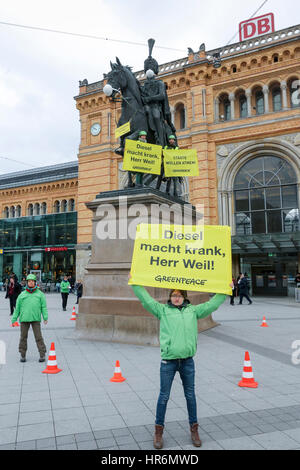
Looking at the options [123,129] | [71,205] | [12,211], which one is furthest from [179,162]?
[12,211]

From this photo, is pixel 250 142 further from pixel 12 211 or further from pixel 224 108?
pixel 12 211

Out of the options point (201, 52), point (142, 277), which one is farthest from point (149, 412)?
point (201, 52)

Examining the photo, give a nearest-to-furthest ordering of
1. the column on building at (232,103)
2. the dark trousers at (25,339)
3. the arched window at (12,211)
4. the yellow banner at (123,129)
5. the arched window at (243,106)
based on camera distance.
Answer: the dark trousers at (25,339) → the yellow banner at (123,129) → the column on building at (232,103) → the arched window at (243,106) → the arched window at (12,211)

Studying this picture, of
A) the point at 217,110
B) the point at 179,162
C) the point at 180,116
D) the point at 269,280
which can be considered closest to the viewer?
the point at 179,162

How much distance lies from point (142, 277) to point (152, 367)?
289 cm

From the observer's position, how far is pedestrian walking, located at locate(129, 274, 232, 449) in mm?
3363

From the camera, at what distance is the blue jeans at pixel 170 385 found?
3.36 meters

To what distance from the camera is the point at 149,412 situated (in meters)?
4.18

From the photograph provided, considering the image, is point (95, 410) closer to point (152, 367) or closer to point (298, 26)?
point (152, 367)

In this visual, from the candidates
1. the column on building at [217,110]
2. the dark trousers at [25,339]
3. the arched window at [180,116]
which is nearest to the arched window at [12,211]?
the arched window at [180,116]

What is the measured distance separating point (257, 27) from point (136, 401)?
1185 inches

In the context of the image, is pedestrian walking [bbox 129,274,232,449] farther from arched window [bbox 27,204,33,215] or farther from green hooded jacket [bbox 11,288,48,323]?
arched window [bbox 27,204,33,215]

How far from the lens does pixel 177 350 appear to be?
341cm

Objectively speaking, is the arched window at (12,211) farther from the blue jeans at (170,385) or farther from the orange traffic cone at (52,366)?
the blue jeans at (170,385)
